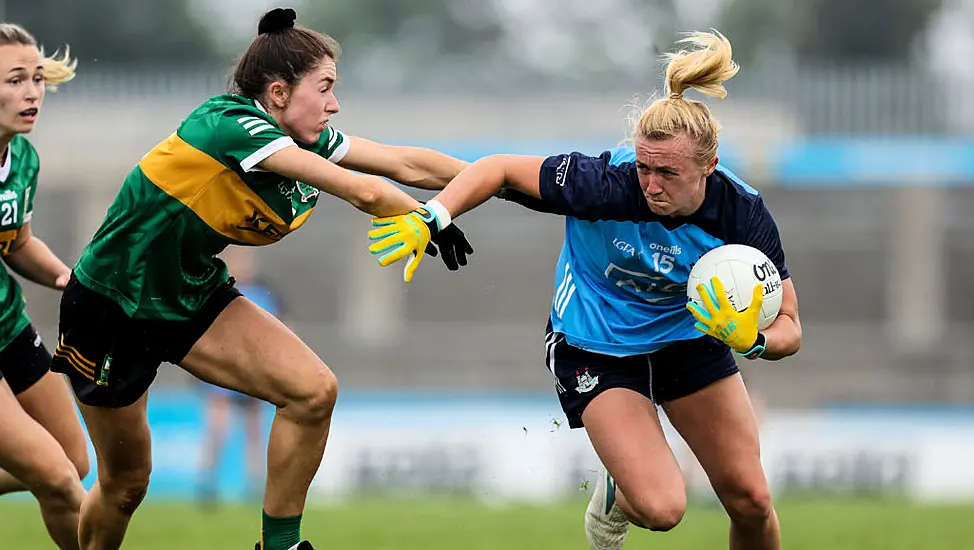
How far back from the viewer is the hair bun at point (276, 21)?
16.9ft

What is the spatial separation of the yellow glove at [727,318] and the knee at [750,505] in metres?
0.64

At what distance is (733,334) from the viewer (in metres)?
5.08

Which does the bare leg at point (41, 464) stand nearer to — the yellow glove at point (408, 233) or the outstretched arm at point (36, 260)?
→ the outstretched arm at point (36, 260)

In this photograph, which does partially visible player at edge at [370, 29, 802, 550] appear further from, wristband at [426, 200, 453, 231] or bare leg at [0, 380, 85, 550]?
bare leg at [0, 380, 85, 550]

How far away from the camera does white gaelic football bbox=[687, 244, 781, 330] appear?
509 centimetres

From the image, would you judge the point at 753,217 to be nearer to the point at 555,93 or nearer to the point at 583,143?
the point at 583,143

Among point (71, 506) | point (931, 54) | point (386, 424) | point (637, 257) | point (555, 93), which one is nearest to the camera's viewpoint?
point (637, 257)

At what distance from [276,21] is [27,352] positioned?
7.21 ft

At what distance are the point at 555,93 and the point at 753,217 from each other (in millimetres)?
18832

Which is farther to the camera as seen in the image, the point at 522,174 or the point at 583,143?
the point at 583,143

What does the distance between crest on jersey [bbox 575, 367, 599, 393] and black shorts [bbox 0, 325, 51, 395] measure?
258cm

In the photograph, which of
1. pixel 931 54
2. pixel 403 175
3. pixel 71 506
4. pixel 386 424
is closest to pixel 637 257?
pixel 403 175

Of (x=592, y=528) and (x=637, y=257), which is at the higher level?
(x=637, y=257)

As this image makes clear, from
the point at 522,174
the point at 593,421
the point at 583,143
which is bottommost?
the point at 583,143
